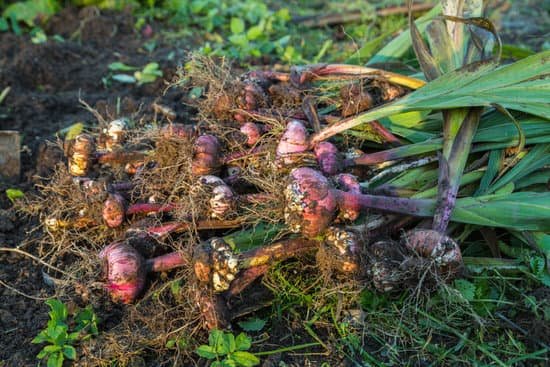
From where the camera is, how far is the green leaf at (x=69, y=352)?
1836 mm

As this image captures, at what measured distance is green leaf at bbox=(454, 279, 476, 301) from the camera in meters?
1.97

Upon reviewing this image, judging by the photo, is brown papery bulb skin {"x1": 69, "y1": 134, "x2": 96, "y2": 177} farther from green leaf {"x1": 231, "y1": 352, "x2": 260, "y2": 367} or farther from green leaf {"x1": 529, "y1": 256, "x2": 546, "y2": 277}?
green leaf {"x1": 529, "y1": 256, "x2": 546, "y2": 277}

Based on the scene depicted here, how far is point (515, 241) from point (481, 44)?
2.69 ft

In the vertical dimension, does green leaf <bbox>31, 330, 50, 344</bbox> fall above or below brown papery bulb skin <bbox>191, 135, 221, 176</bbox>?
below

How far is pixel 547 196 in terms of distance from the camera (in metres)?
2.05

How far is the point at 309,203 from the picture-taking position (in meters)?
1.92

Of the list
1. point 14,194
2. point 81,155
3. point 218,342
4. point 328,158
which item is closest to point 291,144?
point 328,158

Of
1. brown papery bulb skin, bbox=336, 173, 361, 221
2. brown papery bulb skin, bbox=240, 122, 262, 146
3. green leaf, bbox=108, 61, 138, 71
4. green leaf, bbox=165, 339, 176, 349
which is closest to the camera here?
green leaf, bbox=165, 339, 176, 349

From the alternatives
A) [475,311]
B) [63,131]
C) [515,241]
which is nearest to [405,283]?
[475,311]

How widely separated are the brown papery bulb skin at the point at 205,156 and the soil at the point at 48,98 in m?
0.36

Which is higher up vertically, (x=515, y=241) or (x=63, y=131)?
(x=515, y=241)

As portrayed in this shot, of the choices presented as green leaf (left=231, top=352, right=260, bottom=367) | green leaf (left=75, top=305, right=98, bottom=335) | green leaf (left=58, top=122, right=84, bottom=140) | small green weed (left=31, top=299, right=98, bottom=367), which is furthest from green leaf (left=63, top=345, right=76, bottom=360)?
green leaf (left=58, top=122, right=84, bottom=140)

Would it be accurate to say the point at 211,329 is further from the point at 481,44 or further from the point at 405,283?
the point at 481,44

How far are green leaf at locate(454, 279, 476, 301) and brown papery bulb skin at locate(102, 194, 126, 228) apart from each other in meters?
1.26
